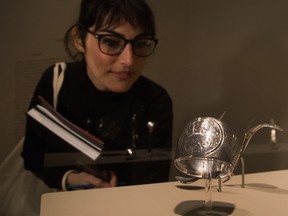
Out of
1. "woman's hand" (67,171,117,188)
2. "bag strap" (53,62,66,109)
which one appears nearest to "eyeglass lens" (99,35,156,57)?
"bag strap" (53,62,66,109)

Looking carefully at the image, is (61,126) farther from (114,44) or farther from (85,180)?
(114,44)

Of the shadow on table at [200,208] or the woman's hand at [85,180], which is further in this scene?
the woman's hand at [85,180]

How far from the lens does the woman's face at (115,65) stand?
100 centimetres

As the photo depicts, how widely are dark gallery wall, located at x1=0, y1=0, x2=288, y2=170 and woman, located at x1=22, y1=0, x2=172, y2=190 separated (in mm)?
37

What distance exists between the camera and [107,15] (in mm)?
985

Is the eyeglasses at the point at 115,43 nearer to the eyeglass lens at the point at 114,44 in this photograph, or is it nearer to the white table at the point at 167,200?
the eyeglass lens at the point at 114,44

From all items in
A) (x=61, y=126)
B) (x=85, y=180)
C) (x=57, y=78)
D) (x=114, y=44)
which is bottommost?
(x=85, y=180)

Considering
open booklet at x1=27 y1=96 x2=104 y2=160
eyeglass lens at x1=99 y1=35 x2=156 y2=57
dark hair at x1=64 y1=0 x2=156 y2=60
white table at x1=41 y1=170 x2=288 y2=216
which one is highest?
dark hair at x1=64 y1=0 x2=156 y2=60

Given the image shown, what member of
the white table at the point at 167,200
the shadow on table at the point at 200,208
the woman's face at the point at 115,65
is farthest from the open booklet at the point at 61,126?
the shadow on table at the point at 200,208

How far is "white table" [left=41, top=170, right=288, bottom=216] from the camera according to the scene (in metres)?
0.72

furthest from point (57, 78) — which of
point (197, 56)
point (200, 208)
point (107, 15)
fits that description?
point (200, 208)

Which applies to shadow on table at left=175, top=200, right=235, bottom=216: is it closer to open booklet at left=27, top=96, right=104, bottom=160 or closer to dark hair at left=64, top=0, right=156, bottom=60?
open booklet at left=27, top=96, right=104, bottom=160

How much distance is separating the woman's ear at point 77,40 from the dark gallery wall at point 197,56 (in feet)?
0.09

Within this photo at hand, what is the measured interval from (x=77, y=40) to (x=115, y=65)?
5.1 inches
